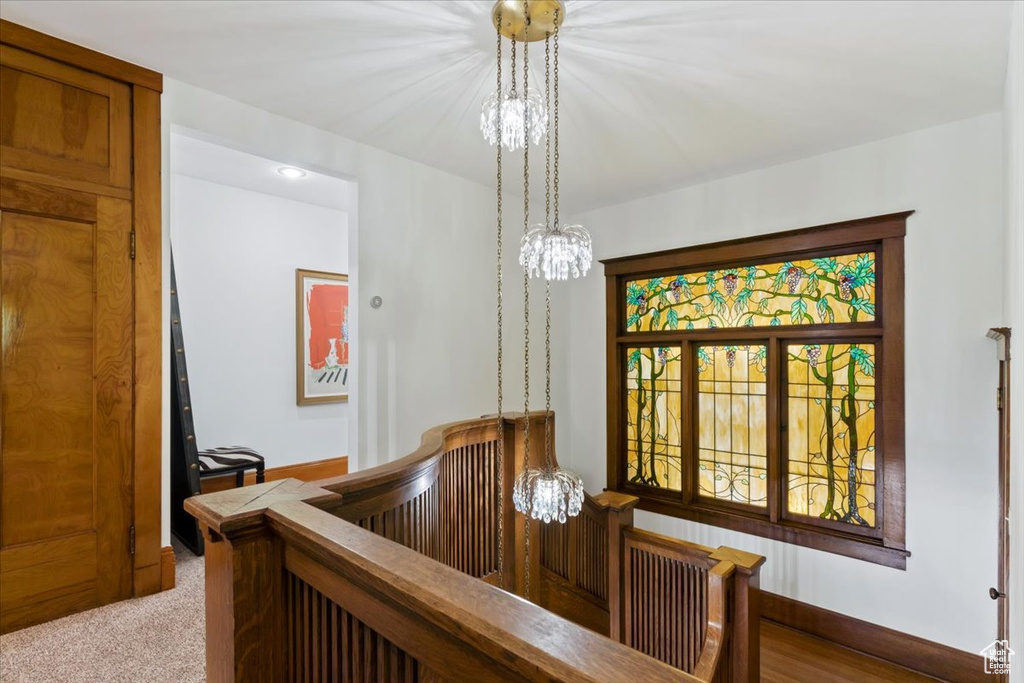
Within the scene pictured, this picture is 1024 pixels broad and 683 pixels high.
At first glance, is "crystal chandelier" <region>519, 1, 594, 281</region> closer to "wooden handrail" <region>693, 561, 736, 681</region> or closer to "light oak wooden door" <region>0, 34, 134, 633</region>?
"wooden handrail" <region>693, 561, 736, 681</region>

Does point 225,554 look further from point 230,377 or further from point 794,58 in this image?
point 230,377

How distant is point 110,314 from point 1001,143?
4.50m

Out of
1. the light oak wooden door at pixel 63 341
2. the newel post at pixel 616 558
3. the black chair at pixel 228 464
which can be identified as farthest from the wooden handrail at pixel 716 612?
the black chair at pixel 228 464

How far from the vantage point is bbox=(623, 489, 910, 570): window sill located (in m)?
3.08

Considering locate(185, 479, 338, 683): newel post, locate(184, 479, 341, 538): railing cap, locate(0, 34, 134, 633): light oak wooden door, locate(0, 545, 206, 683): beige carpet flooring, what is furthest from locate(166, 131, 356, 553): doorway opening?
locate(185, 479, 338, 683): newel post

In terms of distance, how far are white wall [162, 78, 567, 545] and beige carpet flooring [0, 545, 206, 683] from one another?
1197mm

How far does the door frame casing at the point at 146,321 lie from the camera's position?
232cm

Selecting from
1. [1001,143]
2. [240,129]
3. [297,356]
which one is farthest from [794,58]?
[297,356]

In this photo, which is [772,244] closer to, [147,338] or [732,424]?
[732,424]

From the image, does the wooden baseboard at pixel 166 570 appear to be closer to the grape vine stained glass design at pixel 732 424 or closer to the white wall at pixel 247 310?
the white wall at pixel 247 310

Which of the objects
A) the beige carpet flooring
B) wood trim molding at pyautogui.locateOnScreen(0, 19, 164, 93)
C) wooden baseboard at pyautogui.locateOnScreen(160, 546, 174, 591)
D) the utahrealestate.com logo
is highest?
wood trim molding at pyautogui.locateOnScreen(0, 19, 164, 93)

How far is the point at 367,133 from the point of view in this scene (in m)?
3.05

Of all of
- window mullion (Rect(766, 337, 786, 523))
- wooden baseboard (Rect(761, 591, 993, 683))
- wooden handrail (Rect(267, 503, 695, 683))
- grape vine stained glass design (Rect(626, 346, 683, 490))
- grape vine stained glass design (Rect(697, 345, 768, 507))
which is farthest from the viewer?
grape vine stained glass design (Rect(626, 346, 683, 490))

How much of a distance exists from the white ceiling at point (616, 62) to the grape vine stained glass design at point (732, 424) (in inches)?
60.5
